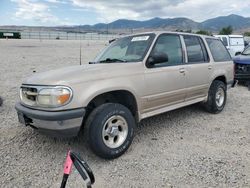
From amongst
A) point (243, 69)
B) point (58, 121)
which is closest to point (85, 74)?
point (58, 121)

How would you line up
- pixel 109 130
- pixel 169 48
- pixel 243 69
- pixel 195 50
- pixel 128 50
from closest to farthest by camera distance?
pixel 109 130, pixel 128 50, pixel 169 48, pixel 195 50, pixel 243 69

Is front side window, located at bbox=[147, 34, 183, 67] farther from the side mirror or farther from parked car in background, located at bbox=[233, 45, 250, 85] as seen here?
parked car in background, located at bbox=[233, 45, 250, 85]

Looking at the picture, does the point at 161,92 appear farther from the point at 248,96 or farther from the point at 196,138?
the point at 248,96

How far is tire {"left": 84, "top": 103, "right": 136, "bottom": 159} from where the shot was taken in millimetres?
3580

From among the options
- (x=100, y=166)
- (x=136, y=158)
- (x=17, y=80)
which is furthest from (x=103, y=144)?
(x=17, y=80)

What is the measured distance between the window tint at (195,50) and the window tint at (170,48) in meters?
0.28

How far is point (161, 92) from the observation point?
4.50 metres

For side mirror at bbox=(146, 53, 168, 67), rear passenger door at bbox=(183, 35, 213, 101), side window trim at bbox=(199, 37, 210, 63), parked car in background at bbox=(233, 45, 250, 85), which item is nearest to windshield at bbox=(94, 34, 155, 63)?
side mirror at bbox=(146, 53, 168, 67)

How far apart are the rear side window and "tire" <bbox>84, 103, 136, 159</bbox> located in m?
2.98

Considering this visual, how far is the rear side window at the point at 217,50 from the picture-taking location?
597 cm

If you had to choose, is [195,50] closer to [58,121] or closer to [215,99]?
[215,99]

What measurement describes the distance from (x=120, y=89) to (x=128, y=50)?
1.09m

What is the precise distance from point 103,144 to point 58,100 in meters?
0.86

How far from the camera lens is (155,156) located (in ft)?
13.0
